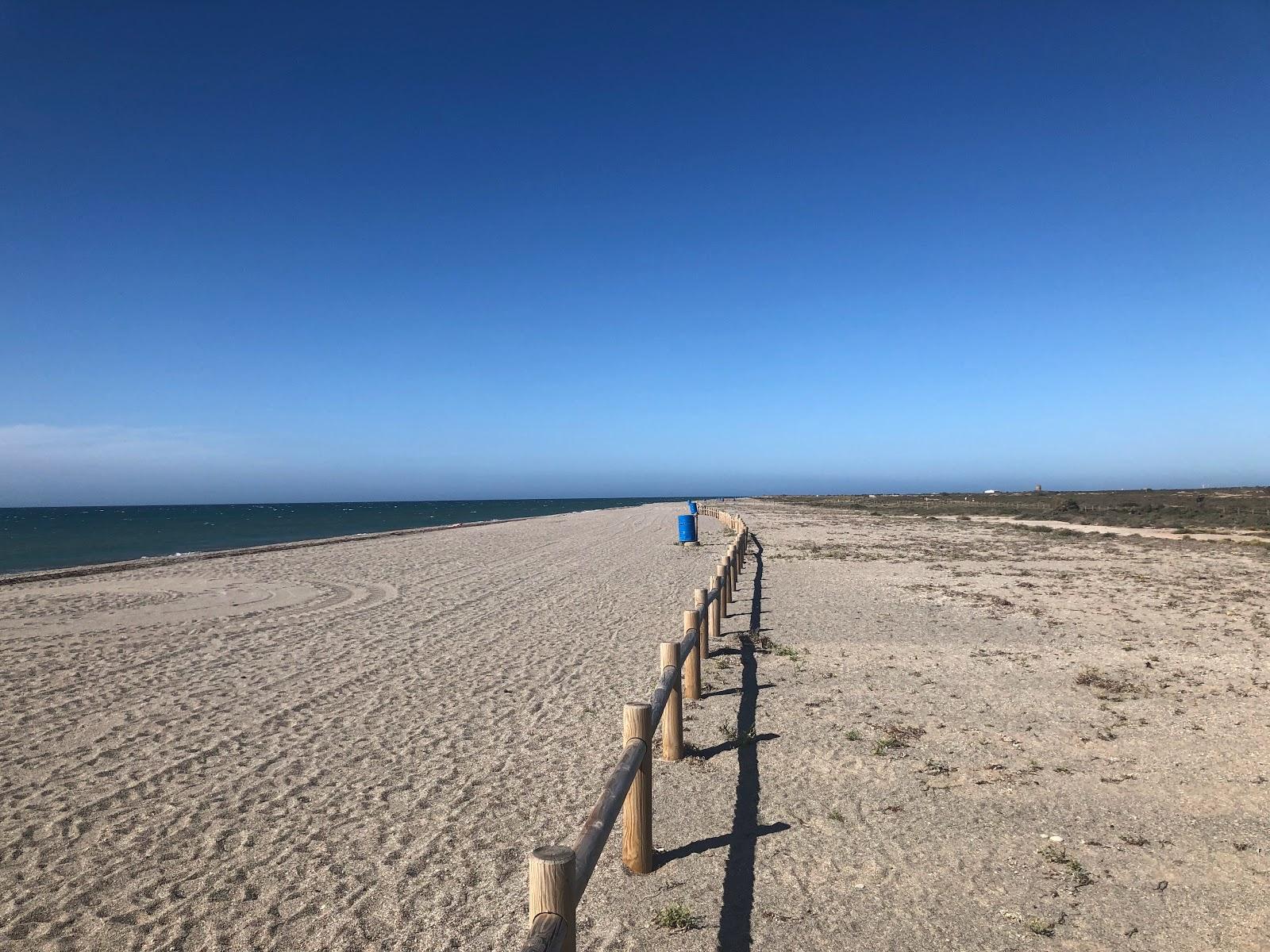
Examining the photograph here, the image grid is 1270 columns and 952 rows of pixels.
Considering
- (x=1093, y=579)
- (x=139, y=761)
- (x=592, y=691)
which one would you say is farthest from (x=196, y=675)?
(x=1093, y=579)

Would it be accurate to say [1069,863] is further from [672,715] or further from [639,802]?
[672,715]

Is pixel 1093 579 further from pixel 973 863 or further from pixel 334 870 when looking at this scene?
pixel 334 870

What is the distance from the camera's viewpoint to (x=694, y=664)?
7477mm

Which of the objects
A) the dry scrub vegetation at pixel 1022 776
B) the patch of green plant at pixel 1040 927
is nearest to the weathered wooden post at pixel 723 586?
the dry scrub vegetation at pixel 1022 776

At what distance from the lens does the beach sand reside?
3789mm

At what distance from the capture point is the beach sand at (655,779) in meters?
3.79

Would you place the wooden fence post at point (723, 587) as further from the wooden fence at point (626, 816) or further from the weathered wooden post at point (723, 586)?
the wooden fence at point (626, 816)

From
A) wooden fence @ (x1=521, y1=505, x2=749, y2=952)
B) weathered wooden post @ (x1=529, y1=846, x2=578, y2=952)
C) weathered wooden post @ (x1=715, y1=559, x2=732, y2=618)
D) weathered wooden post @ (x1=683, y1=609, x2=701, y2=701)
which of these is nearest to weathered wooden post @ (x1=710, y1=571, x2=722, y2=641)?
weathered wooden post @ (x1=715, y1=559, x2=732, y2=618)

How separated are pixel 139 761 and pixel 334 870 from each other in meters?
2.88

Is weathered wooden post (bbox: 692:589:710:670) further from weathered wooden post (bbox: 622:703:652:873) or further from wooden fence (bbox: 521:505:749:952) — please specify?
weathered wooden post (bbox: 622:703:652:873)

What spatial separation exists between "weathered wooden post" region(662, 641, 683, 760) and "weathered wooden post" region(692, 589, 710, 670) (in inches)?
53.2

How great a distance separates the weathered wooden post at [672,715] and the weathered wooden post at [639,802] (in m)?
1.35

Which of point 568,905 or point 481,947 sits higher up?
point 568,905

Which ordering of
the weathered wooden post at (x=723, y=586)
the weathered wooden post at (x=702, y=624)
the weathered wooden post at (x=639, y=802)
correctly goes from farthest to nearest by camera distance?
the weathered wooden post at (x=723, y=586) → the weathered wooden post at (x=702, y=624) → the weathered wooden post at (x=639, y=802)
